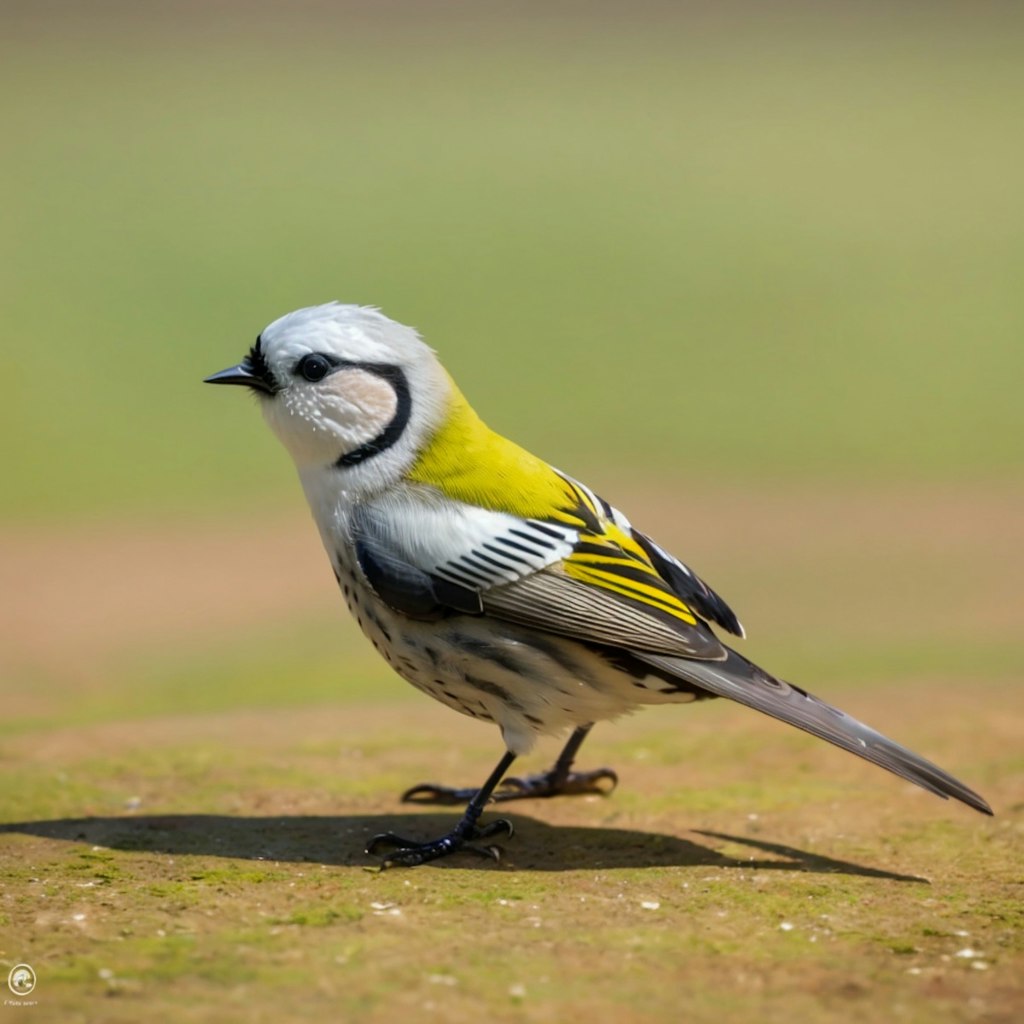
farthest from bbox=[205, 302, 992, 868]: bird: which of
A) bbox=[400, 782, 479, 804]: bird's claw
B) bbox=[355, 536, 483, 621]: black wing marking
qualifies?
bbox=[400, 782, 479, 804]: bird's claw

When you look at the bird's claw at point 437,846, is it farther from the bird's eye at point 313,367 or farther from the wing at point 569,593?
the bird's eye at point 313,367

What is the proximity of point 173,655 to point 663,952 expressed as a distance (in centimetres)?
715

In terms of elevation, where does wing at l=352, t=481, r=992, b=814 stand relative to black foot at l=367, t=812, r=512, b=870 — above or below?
above

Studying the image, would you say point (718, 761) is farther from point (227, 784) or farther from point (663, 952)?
point (663, 952)

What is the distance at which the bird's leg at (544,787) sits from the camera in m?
6.07

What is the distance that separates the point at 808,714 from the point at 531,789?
1.64 m

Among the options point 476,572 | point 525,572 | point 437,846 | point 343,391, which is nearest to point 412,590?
point 476,572

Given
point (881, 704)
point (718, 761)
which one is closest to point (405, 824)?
point (718, 761)

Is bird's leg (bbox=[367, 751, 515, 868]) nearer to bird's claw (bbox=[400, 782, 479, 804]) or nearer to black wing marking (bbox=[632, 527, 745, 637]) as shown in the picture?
bird's claw (bbox=[400, 782, 479, 804])

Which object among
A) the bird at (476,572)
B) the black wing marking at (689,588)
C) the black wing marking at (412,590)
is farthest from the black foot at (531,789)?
the black wing marking at (412,590)

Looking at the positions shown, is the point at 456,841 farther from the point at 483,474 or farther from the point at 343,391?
the point at 343,391

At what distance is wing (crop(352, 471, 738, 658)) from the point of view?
498 cm

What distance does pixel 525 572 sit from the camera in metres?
5.05

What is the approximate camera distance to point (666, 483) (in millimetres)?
14523
